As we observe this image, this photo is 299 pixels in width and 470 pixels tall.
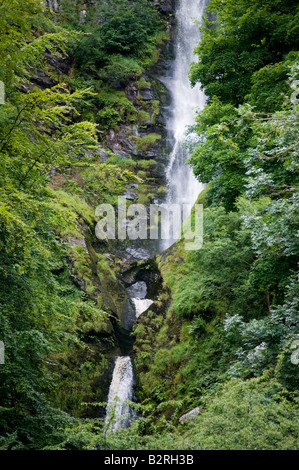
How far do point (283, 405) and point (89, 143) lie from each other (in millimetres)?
5141

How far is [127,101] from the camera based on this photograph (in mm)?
25531

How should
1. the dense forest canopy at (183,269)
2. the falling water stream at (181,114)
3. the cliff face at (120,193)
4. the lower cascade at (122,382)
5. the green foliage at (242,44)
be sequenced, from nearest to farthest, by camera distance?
the dense forest canopy at (183,269) < the green foliage at (242,44) < the lower cascade at (122,382) < the cliff face at (120,193) < the falling water stream at (181,114)

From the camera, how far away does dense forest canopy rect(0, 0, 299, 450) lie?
16.5 feet

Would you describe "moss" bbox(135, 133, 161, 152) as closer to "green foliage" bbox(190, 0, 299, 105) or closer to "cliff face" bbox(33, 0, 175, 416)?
"cliff face" bbox(33, 0, 175, 416)

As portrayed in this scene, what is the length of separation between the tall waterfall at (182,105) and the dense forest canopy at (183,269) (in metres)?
7.34

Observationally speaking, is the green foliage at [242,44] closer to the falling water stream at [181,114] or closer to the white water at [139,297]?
the falling water stream at [181,114]

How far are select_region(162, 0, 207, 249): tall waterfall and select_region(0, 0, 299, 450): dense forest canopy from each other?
734 centimetres

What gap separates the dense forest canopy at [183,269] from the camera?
5027mm

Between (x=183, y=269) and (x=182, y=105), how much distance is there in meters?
18.1

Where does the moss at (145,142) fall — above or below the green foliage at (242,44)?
above

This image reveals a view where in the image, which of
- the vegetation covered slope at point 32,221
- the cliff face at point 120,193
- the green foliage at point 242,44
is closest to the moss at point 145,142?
the cliff face at point 120,193

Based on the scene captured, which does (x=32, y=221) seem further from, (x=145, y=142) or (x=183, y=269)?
(x=145, y=142)

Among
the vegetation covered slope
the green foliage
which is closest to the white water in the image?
the vegetation covered slope

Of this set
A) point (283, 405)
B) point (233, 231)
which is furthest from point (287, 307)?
point (233, 231)
